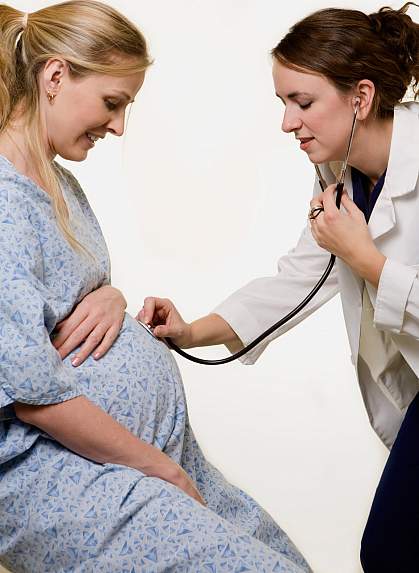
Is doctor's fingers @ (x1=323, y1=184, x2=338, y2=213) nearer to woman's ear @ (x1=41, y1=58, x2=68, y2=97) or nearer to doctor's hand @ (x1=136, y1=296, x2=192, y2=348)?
doctor's hand @ (x1=136, y1=296, x2=192, y2=348)

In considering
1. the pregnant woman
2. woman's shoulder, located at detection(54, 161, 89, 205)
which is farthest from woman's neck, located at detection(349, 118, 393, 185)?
woman's shoulder, located at detection(54, 161, 89, 205)

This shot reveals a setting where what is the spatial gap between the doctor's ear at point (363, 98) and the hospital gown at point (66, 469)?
0.64 m

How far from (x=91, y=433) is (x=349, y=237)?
0.61 meters

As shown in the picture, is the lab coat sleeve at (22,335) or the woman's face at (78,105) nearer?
the lab coat sleeve at (22,335)

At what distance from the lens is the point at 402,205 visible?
6.53 feet

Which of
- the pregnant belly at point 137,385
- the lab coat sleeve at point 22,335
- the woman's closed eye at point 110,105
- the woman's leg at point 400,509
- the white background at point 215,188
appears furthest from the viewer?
the white background at point 215,188

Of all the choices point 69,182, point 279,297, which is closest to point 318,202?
point 279,297

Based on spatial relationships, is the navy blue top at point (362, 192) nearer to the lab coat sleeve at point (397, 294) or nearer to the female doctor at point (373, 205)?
the female doctor at point (373, 205)

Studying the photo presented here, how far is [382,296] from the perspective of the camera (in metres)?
1.85

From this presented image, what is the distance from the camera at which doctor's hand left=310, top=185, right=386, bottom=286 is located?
1838 mm

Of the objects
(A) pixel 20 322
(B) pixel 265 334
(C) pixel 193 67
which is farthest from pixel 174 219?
(A) pixel 20 322

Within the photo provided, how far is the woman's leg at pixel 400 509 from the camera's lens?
207cm

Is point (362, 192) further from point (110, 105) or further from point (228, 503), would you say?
point (228, 503)

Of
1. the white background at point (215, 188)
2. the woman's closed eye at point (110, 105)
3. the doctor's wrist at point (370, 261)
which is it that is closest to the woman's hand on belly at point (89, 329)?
the woman's closed eye at point (110, 105)
